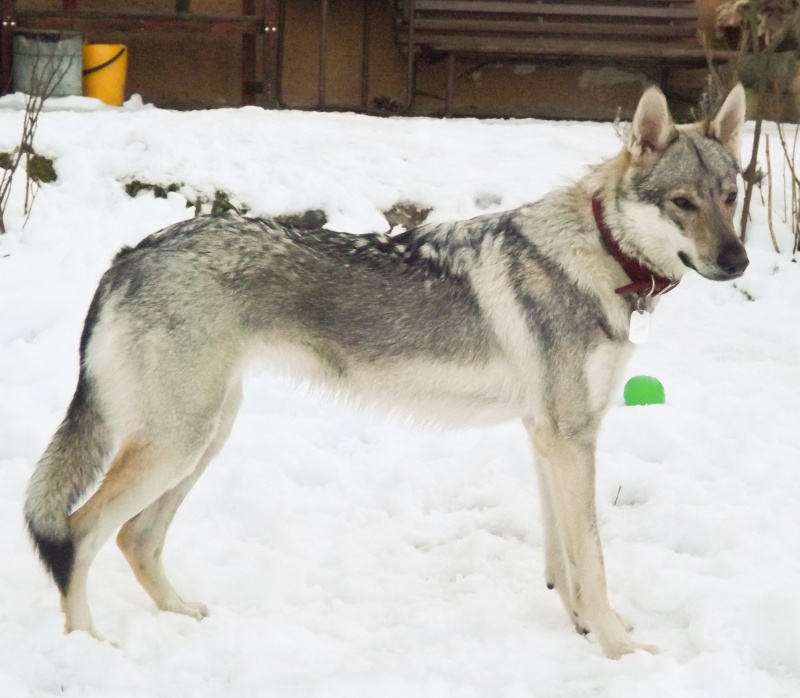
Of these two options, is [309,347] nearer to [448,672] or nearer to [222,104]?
[448,672]

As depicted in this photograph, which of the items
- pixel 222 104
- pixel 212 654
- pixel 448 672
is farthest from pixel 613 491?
pixel 222 104

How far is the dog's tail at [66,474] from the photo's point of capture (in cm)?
261

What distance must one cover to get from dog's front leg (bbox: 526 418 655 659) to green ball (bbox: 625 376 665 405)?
154cm

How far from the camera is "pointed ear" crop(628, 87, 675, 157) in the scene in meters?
2.74

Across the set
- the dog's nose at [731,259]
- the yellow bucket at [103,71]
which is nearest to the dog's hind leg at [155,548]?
the dog's nose at [731,259]

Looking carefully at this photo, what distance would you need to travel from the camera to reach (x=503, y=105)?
31.2ft

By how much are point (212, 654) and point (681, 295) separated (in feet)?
12.5

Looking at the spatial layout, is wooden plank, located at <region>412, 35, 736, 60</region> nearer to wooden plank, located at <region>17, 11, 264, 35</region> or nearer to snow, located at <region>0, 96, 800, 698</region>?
wooden plank, located at <region>17, 11, 264, 35</region>

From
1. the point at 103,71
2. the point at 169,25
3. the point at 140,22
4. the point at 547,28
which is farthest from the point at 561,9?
the point at 103,71

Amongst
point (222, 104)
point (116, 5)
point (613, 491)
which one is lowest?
point (613, 491)

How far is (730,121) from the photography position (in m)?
2.90

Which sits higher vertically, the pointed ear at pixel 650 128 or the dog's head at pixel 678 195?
the pointed ear at pixel 650 128

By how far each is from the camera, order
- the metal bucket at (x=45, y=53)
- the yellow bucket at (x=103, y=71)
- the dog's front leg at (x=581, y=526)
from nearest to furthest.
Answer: the dog's front leg at (x=581, y=526)
the metal bucket at (x=45, y=53)
the yellow bucket at (x=103, y=71)

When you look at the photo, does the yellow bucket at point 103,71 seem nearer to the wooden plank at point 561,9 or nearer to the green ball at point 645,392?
the wooden plank at point 561,9
